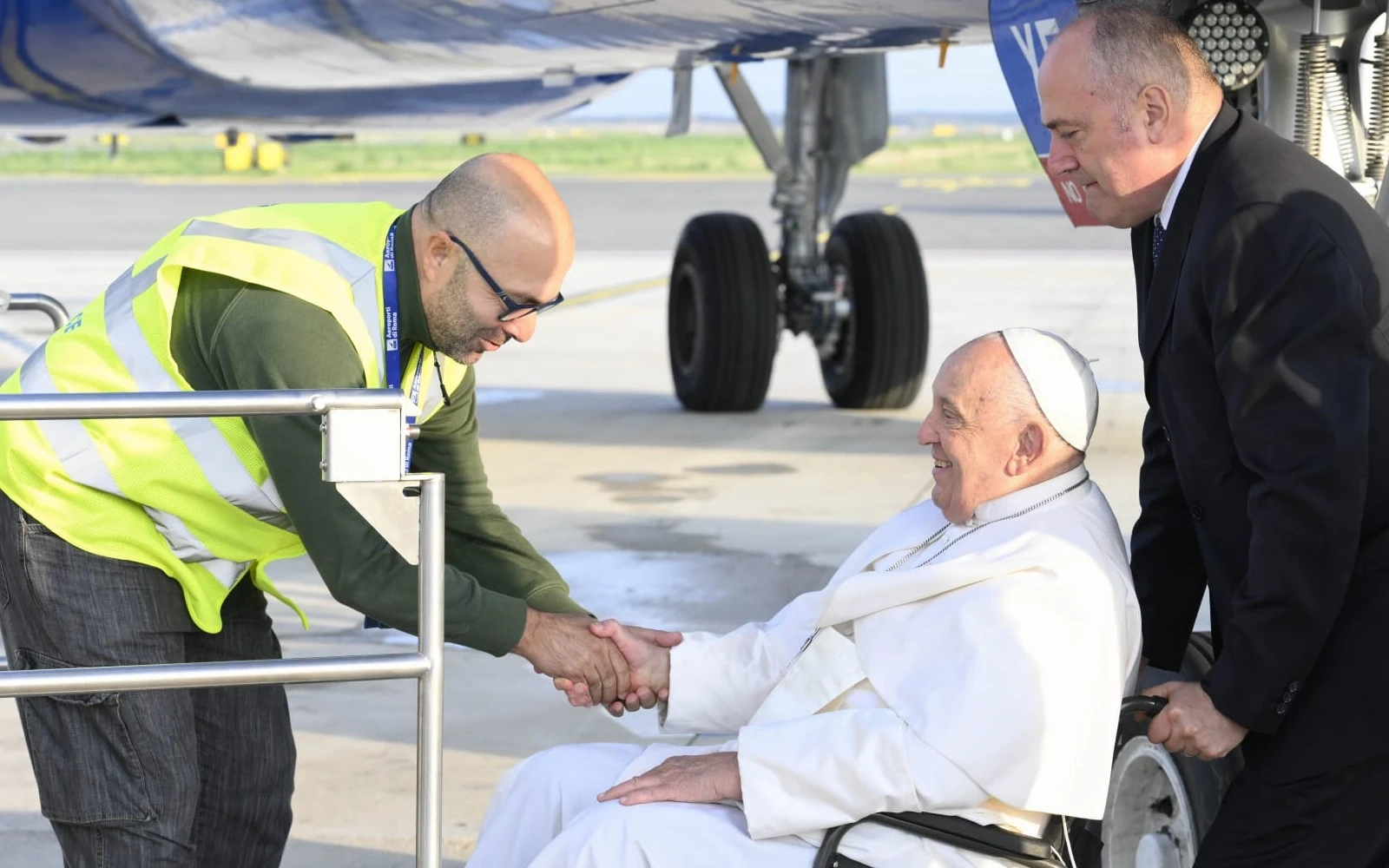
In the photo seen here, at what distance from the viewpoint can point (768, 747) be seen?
2721mm

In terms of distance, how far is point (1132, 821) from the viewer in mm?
3410

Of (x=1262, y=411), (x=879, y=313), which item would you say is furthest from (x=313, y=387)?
(x=879, y=313)

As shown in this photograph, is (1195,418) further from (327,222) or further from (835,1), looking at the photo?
(835,1)

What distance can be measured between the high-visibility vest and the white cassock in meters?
0.76

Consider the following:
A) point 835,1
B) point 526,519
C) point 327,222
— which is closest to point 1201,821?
point 327,222

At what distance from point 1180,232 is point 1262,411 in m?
0.35

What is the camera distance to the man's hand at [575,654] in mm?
3145

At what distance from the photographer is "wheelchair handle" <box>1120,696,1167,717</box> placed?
270 centimetres

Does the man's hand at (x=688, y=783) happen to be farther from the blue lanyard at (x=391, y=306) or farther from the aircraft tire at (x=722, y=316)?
the aircraft tire at (x=722, y=316)

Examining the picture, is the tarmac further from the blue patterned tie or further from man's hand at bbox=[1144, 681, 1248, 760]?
the blue patterned tie

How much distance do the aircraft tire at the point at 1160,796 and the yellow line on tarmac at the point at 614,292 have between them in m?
11.8

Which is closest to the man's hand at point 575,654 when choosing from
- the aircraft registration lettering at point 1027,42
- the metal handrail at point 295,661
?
the metal handrail at point 295,661

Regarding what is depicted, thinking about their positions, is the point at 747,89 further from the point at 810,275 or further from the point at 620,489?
the point at 620,489

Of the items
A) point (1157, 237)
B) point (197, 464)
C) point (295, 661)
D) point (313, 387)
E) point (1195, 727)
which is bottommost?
point (1195, 727)
